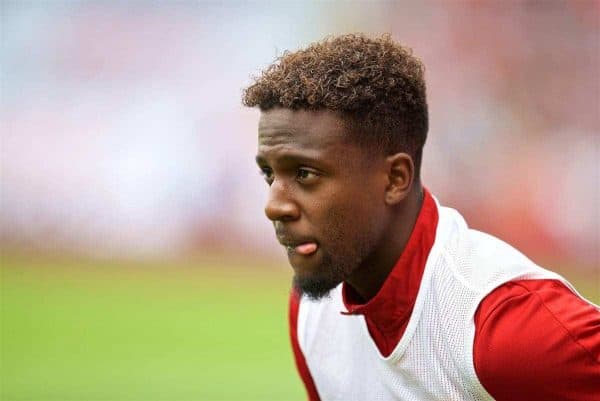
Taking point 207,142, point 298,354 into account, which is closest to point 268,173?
point 298,354

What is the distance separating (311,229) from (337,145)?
25 centimetres

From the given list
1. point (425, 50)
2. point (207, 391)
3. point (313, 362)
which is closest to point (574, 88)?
point (425, 50)

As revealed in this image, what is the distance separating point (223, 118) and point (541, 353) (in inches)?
337

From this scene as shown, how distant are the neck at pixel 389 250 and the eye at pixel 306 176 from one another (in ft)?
0.93

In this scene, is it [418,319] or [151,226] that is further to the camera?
[151,226]

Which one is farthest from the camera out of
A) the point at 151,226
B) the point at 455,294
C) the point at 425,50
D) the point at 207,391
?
the point at 425,50

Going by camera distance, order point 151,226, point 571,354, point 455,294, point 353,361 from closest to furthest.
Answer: point 571,354 < point 455,294 < point 353,361 < point 151,226

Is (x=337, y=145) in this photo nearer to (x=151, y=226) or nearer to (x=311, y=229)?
(x=311, y=229)

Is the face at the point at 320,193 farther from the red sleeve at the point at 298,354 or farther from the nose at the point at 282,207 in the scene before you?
the red sleeve at the point at 298,354

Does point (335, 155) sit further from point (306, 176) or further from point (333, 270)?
point (333, 270)

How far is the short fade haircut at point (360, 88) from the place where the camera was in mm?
2797

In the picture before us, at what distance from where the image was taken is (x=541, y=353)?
2.48 m

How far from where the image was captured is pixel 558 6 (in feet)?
37.9

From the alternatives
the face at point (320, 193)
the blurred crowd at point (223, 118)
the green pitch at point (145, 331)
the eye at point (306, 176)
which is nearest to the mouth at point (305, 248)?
the face at point (320, 193)
